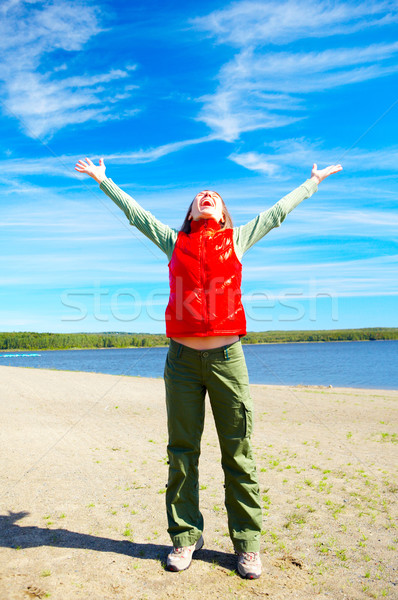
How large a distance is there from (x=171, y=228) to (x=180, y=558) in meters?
2.66

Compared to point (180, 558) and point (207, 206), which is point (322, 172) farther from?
point (180, 558)

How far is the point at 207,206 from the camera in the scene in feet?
11.8

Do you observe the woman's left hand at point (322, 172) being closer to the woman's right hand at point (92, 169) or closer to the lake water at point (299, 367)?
the woman's right hand at point (92, 169)

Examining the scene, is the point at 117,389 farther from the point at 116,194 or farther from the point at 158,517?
the point at 116,194

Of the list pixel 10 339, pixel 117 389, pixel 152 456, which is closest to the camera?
pixel 152 456

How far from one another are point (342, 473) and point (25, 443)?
17.9ft

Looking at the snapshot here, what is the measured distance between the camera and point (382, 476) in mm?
6156

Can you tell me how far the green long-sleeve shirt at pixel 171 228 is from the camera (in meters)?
3.74

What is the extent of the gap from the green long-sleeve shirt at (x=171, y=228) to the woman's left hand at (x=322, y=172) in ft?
1.68

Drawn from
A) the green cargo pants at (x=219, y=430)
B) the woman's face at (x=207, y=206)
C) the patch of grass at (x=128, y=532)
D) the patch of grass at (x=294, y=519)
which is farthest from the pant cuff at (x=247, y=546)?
the woman's face at (x=207, y=206)

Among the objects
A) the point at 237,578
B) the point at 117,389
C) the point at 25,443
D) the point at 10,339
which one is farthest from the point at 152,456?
the point at 10,339

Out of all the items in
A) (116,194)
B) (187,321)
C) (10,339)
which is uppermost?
(116,194)

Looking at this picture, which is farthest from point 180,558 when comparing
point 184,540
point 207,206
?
point 207,206

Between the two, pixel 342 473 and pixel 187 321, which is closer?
pixel 187 321
